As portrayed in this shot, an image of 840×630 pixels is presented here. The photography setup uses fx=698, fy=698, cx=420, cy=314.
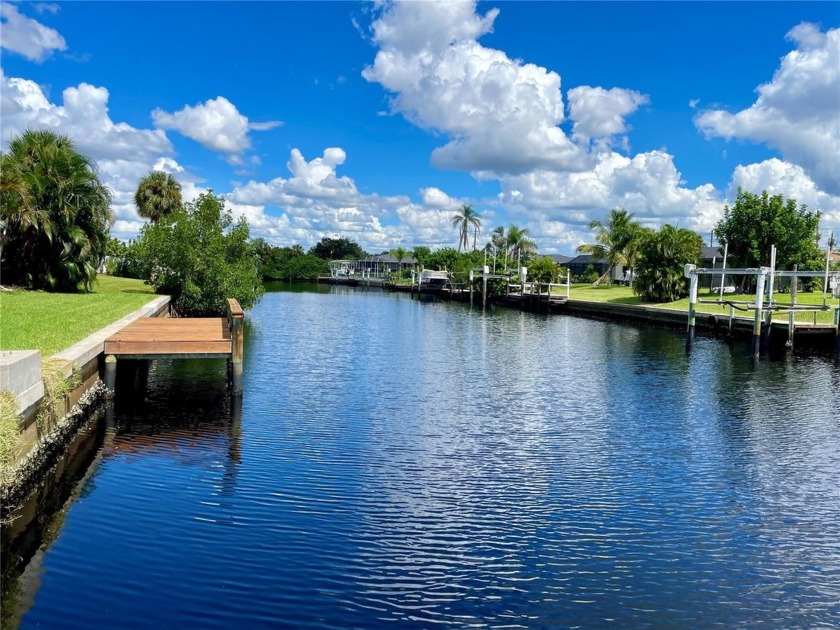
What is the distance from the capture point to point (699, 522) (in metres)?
9.60

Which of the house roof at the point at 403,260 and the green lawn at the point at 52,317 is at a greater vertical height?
the house roof at the point at 403,260

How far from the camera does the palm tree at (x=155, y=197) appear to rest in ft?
196

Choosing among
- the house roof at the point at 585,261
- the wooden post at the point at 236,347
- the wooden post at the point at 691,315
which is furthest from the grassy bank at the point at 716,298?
the wooden post at the point at 236,347

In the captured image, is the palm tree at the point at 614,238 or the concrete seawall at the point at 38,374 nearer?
the concrete seawall at the point at 38,374

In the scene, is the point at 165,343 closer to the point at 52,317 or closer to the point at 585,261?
the point at 52,317

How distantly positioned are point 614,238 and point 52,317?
235ft

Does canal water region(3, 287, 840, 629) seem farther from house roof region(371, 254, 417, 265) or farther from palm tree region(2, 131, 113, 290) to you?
house roof region(371, 254, 417, 265)

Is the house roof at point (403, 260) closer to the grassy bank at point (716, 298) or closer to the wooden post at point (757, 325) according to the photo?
the grassy bank at point (716, 298)

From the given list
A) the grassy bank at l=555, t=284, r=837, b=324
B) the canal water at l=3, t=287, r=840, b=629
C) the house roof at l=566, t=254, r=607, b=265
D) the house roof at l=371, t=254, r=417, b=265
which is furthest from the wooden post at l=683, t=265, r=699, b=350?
the house roof at l=371, t=254, r=417, b=265

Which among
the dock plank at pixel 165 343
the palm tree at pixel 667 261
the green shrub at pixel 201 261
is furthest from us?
the palm tree at pixel 667 261

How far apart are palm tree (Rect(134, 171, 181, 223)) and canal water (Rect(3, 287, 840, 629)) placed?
4415 cm

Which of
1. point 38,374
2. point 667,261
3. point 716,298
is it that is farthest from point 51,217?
point 716,298

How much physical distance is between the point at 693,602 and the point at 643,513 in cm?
259

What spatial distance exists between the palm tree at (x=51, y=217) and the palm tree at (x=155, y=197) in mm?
24933
